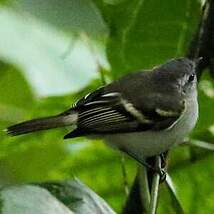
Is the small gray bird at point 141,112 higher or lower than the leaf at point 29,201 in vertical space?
lower

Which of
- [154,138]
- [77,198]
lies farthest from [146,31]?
[77,198]

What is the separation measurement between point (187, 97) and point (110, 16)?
1.56 ft

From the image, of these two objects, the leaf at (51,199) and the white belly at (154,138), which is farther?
the white belly at (154,138)

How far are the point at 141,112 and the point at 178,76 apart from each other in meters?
0.22

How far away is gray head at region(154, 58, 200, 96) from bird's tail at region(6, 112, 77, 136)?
0.39m

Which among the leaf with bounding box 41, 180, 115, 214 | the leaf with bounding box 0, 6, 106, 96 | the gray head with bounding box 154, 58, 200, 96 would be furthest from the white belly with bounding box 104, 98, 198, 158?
the leaf with bounding box 41, 180, 115, 214

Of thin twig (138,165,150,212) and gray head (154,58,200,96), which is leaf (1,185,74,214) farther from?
gray head (154,58,200,96)

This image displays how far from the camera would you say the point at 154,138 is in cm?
185

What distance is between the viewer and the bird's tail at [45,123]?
5.14 feet

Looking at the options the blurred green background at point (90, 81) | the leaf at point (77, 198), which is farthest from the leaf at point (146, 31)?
the leaf at point (77, 198)

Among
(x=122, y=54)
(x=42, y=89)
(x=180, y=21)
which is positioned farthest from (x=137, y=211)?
(x=180, y=21)

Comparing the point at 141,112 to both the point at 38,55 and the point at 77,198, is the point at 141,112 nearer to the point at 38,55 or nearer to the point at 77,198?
the point at 38,55

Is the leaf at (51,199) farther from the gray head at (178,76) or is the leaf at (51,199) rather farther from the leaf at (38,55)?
the gray head at (178,76)

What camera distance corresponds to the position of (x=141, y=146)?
183 centimetres
